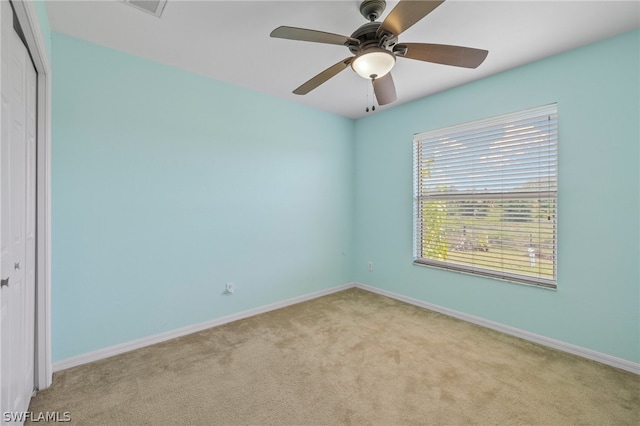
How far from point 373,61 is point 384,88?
539mm

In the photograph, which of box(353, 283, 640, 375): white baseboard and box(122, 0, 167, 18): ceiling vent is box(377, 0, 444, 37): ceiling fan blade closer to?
box(122, 0, 167, 18): ceiling vent

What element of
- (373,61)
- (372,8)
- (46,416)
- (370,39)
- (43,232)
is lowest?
(46,416)

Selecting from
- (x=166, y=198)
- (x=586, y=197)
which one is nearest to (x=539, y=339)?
(x=586, y=197)

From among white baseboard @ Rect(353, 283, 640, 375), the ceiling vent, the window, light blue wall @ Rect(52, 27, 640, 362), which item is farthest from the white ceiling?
white baseboard @ Rect(353, 283, 640, 375)

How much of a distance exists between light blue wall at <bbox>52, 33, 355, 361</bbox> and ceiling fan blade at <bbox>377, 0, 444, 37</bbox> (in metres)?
1.97

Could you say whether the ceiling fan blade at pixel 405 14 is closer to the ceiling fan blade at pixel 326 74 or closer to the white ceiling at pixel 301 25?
the ceiling fan blade at pixel 326 74

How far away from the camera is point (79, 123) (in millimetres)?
2248

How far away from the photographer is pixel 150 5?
1887 millimetres

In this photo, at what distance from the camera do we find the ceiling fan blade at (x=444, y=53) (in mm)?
1718

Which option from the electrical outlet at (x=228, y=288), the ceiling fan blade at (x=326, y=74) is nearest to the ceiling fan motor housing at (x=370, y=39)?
the ceiling fan blade at (x=326, y=74)

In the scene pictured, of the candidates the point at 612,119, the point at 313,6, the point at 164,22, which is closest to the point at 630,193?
the point at 612,119

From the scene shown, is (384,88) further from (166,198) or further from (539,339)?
(539,339)

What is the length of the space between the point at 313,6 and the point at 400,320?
2911mm

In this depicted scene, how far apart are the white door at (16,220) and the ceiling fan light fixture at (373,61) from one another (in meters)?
1.67
